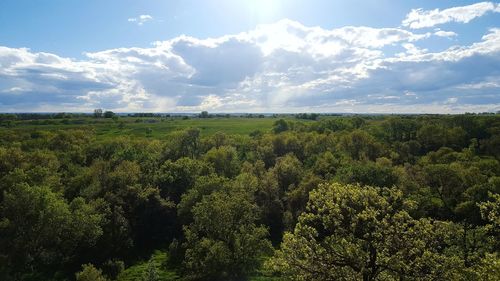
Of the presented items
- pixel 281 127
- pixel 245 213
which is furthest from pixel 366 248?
pixel 281 127

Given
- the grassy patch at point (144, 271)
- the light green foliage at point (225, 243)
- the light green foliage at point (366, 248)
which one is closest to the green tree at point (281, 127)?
the grassy patch at point (144, 271)

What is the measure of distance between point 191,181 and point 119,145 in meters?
36.1

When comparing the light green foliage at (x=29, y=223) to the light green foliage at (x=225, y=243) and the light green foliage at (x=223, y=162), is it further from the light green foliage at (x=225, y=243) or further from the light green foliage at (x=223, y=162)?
the light green foliage at (x=223, y=162)

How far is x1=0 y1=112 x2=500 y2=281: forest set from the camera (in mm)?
28547

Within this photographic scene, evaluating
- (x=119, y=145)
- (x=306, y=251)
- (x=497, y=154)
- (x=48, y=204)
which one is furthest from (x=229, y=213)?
(x=497, y=154)

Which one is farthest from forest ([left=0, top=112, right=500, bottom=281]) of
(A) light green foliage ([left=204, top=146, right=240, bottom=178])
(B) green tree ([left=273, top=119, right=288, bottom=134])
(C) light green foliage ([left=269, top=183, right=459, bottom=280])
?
(B) green tree ([left=273, top=119, right=288, bottom=134])

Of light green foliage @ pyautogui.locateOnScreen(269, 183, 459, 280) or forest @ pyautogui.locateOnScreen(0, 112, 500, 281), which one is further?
forest @ pyautogui.locateOnScreen(0, 112, 500, 281)

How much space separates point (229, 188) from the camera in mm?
75438

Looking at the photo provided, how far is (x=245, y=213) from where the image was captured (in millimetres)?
60062

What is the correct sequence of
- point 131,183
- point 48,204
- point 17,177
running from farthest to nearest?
point 131,183 < point 17,177 < point 48,204

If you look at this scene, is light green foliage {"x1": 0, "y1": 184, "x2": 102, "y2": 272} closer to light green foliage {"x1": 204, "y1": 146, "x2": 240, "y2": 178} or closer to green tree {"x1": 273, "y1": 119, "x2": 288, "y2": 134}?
light green foliage {"x1": 204, "y1": 146, "x2": 240, "y2": 178}

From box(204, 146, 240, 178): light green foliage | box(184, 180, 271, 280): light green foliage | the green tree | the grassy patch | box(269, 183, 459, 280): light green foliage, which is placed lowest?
the grassy patch

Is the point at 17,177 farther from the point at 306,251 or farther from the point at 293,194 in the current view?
the point at 306,251

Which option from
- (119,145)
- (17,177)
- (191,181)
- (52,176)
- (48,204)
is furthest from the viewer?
(119,145)
